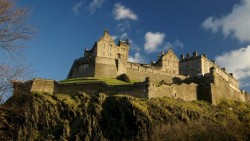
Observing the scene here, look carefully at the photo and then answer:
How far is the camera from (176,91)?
189 ft

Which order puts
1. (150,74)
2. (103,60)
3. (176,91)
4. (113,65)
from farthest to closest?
(150,74) < (113,65) < (103,60) < (176,91)

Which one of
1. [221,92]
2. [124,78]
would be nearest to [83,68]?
[124,78]

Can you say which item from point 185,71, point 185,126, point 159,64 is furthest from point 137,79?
point 185,126

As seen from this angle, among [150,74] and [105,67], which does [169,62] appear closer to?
[150,74]

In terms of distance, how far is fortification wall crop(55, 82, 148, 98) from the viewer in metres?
53.7

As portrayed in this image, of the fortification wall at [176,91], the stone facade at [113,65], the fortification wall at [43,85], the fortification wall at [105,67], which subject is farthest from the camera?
the stone facade at [113,65]

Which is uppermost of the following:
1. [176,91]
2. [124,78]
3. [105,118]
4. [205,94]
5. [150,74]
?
[150,74]

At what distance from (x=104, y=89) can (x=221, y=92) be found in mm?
20815

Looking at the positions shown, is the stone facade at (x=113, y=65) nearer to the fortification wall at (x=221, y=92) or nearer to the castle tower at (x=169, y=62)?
the castle tower at (x=169, y=62)

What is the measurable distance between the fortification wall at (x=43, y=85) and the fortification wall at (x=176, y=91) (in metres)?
14.0

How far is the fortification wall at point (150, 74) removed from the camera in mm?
67125

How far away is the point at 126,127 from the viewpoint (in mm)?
48781

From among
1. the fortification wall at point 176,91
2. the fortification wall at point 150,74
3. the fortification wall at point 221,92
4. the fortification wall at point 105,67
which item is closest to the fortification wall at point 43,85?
the fortification wall at point 105,67

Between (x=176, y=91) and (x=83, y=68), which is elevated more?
(x=83, y=68)
